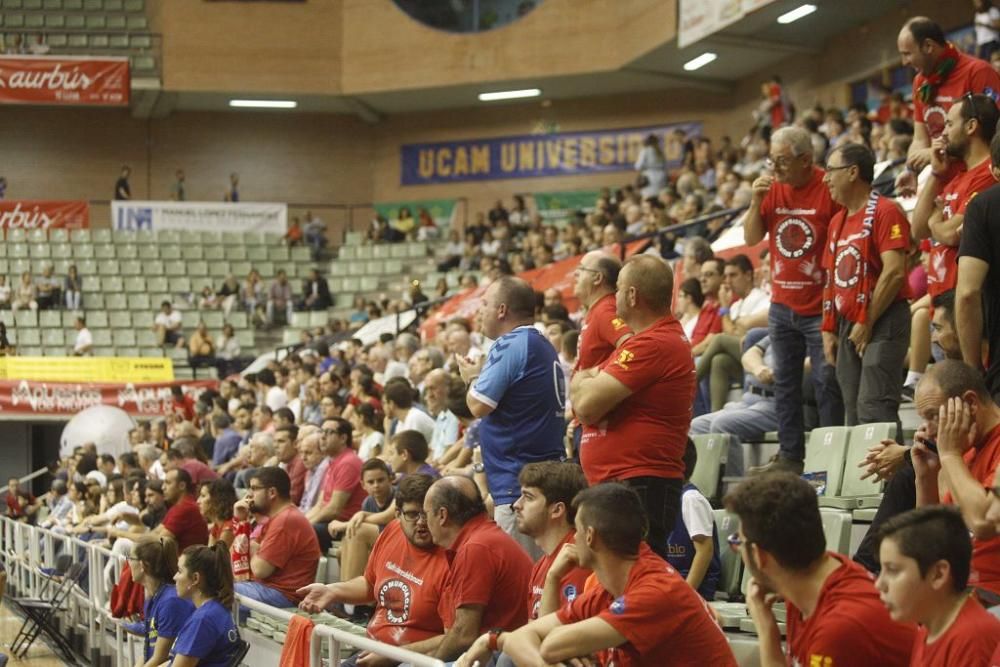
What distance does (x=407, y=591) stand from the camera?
535 cm

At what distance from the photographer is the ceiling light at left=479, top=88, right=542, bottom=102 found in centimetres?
2417

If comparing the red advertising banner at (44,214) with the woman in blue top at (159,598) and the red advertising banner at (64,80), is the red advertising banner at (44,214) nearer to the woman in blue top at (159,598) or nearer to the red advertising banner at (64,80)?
the red advertising banner at (64,80)

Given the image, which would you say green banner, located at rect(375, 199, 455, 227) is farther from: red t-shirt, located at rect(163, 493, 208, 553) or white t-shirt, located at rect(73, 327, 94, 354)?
red t-shirt, located at rect(163, 493, 208, 553)

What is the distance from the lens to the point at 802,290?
6160 millimetres

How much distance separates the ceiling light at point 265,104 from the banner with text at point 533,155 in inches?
98.3

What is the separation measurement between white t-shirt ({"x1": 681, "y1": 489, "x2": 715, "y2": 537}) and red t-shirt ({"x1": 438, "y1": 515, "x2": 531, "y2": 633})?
62 cm

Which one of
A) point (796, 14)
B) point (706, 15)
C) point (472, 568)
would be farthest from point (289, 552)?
point (706, 15)

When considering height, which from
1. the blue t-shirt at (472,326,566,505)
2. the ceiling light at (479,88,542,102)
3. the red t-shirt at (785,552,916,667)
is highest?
the ceiling light at (479,88,542,102)

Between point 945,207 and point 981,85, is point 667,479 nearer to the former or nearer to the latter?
point 945,207

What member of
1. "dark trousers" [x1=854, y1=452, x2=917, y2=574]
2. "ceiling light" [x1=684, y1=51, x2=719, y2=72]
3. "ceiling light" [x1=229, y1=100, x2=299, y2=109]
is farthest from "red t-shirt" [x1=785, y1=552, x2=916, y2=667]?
"ceiling light" [x1=229, y1=100, x2=299, y2=109]

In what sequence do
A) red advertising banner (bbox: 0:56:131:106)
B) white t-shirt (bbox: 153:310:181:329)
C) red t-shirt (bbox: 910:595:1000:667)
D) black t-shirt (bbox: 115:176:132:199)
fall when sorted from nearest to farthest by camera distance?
1. red t-shirt (bbox: 910:595:1000:667)
2. white t-shirt (bbox: 153:310:181:329)
3. red advertising banner (bbox: 0:56:131:106)
4. black t-shirt (bbox: 115:176:132:199)

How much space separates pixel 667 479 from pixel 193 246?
2051 centimetres

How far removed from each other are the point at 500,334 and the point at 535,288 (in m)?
9.23

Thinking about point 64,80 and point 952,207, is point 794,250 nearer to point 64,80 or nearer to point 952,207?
point 952,207
